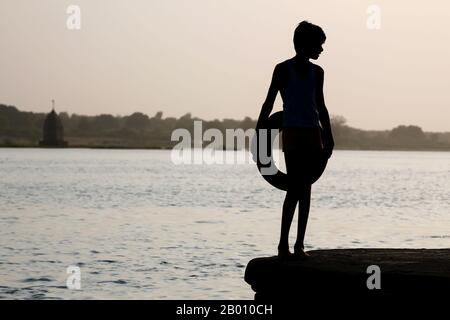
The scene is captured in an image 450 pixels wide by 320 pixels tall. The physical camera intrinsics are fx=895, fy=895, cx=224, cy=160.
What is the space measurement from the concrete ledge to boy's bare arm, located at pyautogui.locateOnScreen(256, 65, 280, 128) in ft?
4.91

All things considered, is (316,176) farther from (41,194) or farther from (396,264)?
(41,194)

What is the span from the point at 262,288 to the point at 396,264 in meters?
1.37

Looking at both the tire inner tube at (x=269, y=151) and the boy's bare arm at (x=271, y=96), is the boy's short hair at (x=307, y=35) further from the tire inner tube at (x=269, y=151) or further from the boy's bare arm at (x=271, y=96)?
the tire inner tube at (x=269, y=151)

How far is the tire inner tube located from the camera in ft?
30.0

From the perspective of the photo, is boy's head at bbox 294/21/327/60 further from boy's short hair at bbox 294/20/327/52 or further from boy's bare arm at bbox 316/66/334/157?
boy's bare arm at bbox 316/66/334/157

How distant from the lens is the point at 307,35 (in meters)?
8.66

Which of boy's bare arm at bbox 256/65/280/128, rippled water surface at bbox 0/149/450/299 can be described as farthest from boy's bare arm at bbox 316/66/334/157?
rippled water surface at bbox 0/149/450/299

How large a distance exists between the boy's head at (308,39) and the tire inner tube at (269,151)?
84cm

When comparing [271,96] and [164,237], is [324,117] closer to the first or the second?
[271,96]

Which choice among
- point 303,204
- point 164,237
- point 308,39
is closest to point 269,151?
point 303,204

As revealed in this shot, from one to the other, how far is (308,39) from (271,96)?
0.67 metres

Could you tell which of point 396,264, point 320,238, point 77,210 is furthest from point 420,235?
point 396,264
